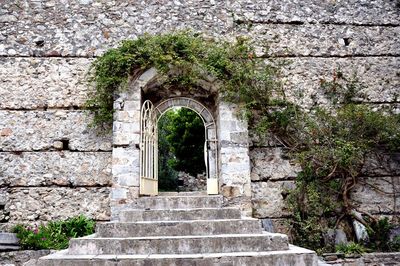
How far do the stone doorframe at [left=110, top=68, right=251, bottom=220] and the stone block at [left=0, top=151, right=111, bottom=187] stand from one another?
1.49 ft

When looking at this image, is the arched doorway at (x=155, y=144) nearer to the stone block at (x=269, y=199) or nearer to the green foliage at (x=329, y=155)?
the stone block at (x=269, y=199)

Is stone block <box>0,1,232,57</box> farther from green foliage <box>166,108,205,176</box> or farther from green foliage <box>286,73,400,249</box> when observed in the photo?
green foliage <box>166,108,205,176</box>

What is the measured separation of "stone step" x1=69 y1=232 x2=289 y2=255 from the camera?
4.13 m

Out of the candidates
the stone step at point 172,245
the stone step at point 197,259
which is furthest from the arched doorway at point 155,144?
the stone step at point 197,259

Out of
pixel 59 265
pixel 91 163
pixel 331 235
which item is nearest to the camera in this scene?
pixel 59 265

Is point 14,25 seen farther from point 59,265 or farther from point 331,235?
point 331,235

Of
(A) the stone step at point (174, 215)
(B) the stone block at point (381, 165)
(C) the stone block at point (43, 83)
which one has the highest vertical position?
(C) the stone block at point (43, 83)

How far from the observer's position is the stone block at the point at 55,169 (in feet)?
21.1

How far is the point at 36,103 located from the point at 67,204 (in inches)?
75.9

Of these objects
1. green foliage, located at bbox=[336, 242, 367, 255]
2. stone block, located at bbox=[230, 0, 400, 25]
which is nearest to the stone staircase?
green foliage, located at bbox=[336, 242, 367, 255]

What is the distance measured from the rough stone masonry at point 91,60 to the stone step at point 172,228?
1893mm

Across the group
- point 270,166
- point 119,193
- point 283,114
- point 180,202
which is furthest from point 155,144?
point 283,114

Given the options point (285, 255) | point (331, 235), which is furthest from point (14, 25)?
point (331, 235)

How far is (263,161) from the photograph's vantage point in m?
6.77
